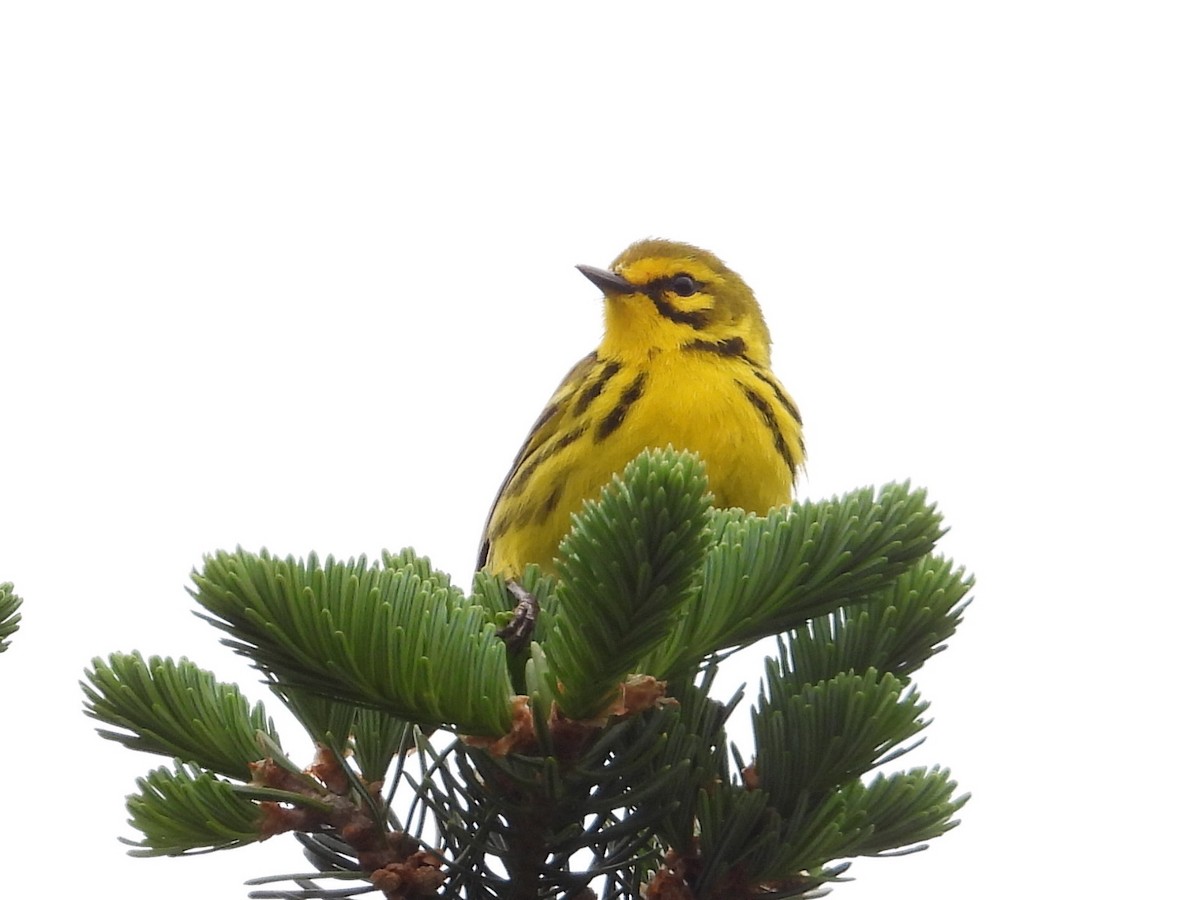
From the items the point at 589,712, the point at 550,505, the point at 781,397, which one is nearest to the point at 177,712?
the point at 589,712

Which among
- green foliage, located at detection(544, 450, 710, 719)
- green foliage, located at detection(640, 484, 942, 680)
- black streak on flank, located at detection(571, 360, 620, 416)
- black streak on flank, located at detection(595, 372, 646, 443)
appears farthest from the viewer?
black streak on flank, located at detection(571, 360, 620, 416)

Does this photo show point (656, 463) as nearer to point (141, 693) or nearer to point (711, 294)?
point (141, 693)

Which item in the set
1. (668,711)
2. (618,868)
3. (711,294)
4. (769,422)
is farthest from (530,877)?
(711,294)

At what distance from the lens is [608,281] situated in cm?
387

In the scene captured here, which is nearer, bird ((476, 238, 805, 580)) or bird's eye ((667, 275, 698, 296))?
bird ((476, 238, 805, 580))

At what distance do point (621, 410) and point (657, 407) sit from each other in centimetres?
9

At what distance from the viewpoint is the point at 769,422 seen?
11.2 feet

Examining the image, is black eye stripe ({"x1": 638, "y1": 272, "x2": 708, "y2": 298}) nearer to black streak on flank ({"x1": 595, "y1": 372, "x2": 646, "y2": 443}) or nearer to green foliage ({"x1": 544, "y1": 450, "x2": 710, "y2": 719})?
black streak on flank ({"x1": 595, "y1": 372, "x2": 646, "y2": 443})

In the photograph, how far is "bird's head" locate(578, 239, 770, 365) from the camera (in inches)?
150

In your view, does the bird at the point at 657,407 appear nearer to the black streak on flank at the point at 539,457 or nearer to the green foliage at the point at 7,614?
the black streak on flank at the point at 539,457

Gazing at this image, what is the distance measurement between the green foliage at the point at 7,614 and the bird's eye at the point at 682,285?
111 inches

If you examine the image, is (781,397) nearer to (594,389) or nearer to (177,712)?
(594,389)

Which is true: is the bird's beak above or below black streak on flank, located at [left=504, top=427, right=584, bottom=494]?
above

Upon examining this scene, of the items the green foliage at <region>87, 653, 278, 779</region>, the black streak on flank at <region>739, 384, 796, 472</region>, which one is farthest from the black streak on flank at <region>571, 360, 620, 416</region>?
the green foliage at <region>87, 653, 278, 779</region>
